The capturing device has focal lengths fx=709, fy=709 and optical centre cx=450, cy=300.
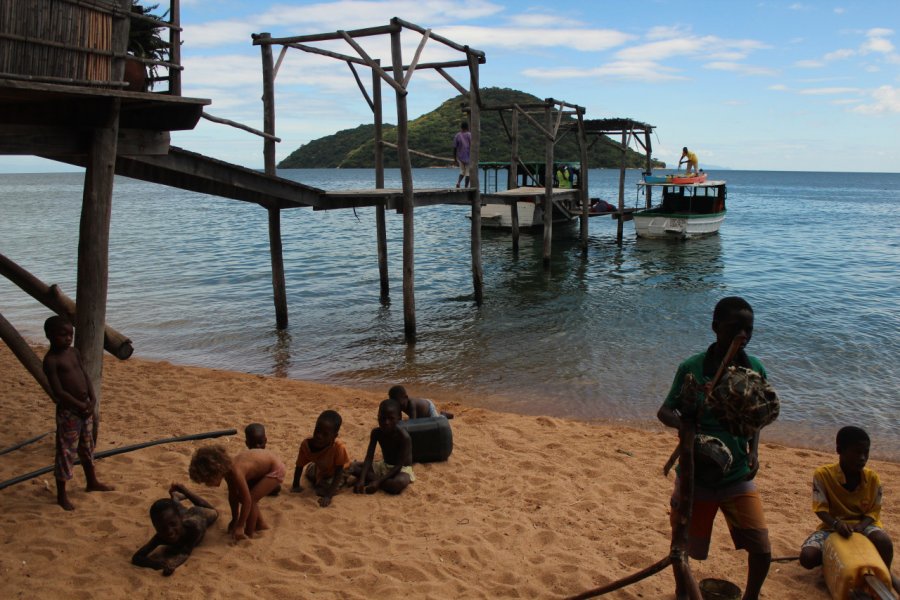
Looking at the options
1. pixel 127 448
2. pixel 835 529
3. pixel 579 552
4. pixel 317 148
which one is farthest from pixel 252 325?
pixel 317 148

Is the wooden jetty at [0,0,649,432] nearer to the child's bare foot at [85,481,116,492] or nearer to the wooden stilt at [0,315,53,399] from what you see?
the wooden stilt at [0,315,53,399]

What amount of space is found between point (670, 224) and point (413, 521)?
2440 centimetres

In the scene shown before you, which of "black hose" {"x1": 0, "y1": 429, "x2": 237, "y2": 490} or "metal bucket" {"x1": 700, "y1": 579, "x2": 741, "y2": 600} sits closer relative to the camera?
"metal bucket" {"x1": 700, "y1": 579, "x2": 741, "y2": 600}

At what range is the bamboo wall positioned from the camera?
14.4 ft

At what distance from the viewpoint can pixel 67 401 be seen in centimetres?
481

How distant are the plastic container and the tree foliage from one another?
46.9 m

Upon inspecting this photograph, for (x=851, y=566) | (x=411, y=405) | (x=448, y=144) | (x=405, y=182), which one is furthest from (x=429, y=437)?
(x=448, y=144)

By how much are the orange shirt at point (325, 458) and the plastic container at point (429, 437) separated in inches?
32.6

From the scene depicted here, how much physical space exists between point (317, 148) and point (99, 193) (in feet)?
459

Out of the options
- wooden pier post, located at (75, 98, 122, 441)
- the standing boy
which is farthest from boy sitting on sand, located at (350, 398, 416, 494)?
the standing boy

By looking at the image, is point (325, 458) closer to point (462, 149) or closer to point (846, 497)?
point (846, 497)

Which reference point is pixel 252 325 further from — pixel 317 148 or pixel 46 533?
pixel 317 148

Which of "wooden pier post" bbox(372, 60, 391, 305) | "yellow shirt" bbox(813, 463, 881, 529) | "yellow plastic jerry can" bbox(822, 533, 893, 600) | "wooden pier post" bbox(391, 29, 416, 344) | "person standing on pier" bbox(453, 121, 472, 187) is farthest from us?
"person standing on pier" bbox(453, 121, 472, 187)

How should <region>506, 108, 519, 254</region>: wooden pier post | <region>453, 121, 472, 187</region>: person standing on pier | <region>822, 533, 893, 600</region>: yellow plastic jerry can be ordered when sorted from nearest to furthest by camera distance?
<region>822, 533, 893, 600</region>: yellow plastic jerry can < <region>453, 121, 472, 187</region>: person standing on pier < <region>506, 108, 519, 254</region>: wooden pier post
